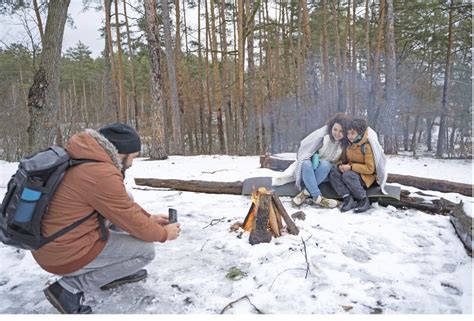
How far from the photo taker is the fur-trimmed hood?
180 cm

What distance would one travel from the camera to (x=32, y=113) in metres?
5.53

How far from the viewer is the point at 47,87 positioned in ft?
18.4

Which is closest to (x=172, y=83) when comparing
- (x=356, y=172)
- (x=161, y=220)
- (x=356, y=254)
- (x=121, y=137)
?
(x=356, y=172)

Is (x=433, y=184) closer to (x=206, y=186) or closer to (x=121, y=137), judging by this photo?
(x=206, y=186)

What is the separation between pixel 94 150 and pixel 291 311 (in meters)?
1.63

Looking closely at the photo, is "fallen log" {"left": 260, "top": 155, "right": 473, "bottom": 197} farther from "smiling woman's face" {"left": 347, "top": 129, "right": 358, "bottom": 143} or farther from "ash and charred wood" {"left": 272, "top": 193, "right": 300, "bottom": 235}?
"ash and charred wood" {"left": 272, "top": 193, "right": 300, "bottom": 235}

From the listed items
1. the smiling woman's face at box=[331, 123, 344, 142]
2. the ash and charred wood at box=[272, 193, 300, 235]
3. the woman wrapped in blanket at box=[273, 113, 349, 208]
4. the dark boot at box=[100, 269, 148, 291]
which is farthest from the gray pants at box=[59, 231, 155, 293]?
the smiling woman's face at box=[331, 123, 344, 142]

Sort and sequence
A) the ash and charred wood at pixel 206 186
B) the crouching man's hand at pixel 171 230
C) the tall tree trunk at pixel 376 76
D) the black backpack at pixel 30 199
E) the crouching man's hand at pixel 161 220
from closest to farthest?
the black backpack at pixel 30 199
the crouching man's hand at pixel 171 230
the crouching man's hand at pixel 161 220
the ash and charred wood at pixel 206 186
the tall tree trunk at pixel 376 76

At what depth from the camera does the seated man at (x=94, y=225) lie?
1761mm

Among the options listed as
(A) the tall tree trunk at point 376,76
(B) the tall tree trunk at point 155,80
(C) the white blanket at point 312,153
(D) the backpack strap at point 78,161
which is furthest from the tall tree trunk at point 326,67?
(D) the backpack strap at point 78,161

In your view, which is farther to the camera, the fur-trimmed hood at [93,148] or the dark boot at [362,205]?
the dark boot at [362,205]

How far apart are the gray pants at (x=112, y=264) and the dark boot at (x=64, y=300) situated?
29mm

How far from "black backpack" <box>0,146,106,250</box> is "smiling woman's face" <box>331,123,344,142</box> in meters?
3.42

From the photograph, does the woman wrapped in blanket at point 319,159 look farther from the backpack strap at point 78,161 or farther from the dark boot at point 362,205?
the backpack strap at point 78,161
